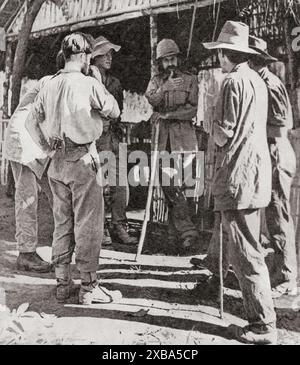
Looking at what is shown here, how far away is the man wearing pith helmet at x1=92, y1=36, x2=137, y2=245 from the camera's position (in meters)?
5.23

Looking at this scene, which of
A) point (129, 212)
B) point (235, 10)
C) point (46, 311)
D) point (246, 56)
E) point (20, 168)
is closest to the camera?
point (246, 56)

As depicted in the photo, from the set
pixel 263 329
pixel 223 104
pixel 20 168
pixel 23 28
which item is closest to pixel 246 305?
pixel 263 329

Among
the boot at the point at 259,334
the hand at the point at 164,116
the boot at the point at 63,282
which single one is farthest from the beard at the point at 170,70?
the boot at the point at 259,334

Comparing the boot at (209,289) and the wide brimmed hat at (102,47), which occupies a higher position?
the wide brimmed hat at (102,47)

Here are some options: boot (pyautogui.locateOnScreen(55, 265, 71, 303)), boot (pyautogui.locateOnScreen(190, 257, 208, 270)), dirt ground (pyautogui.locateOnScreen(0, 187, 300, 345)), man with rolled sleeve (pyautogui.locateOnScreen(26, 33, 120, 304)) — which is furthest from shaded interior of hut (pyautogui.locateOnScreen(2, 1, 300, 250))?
boot (pyautogui.locateOnScreen(55, 265, 71, 303))

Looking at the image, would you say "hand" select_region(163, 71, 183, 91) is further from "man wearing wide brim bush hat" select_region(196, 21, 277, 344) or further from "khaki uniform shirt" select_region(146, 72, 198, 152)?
"man wearing wide brim bush hat" select_region(196, 21, 277, 344)

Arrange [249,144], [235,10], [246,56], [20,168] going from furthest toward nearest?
1. [20,168]
2. [235,10]
3. [246,56]
4. [249,144]

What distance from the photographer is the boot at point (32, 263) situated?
16.7 ft

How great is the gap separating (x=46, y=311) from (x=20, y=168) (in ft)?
4.68

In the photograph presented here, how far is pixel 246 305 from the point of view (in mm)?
3920

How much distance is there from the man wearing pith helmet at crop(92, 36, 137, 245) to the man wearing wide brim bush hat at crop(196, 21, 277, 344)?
5.51ft

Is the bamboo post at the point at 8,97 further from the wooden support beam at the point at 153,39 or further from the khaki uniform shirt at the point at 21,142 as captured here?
the wooden support beam at the point at 153,39

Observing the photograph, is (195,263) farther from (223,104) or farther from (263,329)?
(223,104)

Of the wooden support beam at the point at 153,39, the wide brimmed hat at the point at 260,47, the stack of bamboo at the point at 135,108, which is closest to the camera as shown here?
the wide brimmed hat at the point at 260,47
